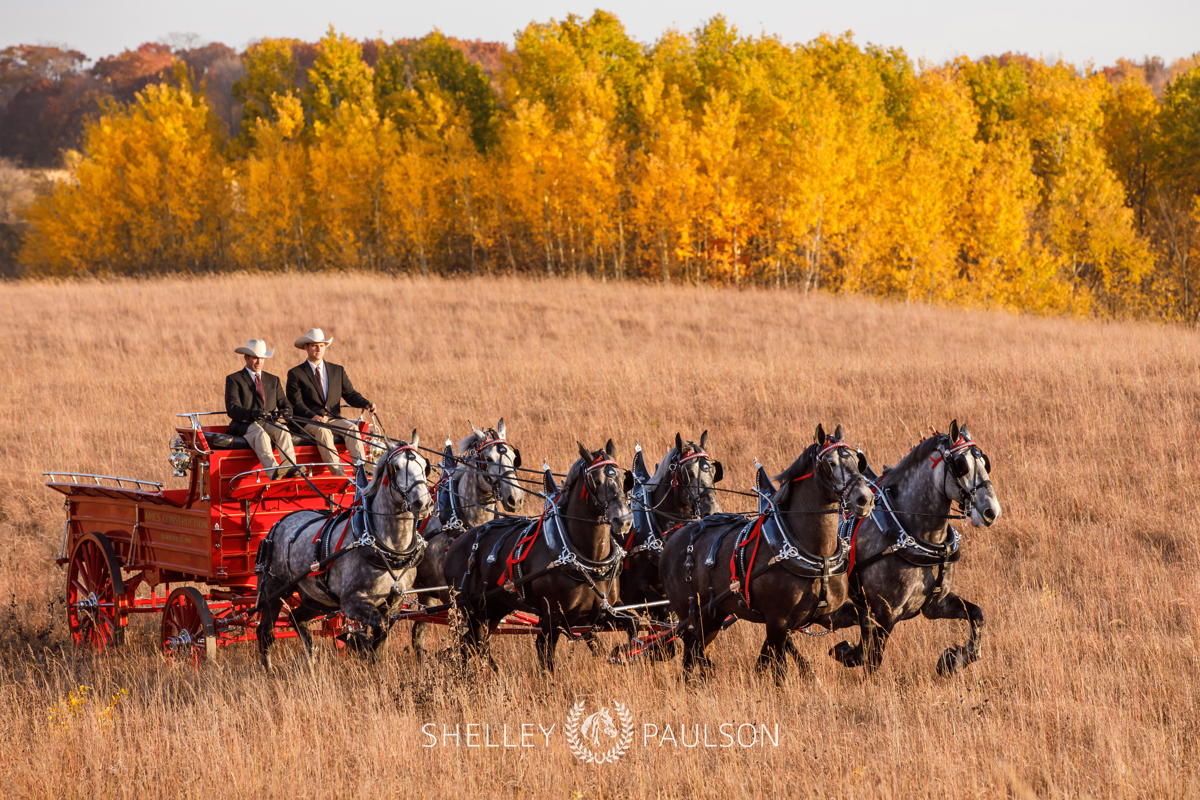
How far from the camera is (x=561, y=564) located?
7238mm

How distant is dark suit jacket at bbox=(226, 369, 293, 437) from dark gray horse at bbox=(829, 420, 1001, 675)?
5167 mm

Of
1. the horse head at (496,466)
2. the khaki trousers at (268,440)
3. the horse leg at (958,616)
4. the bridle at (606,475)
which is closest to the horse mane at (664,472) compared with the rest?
the horse head at (496,466)

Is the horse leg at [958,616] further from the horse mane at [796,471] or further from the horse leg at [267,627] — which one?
the horse leg at [267,627]

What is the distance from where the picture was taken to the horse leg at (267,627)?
827 cm

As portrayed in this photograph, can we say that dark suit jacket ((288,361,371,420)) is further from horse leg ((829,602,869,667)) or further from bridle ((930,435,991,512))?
bridle ((930,435,991,512))

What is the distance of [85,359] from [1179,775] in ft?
71.4

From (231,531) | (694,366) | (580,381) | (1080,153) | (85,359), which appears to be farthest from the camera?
(1080,153)

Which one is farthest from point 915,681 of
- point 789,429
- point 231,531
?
point 789,429

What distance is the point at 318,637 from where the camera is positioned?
31.9 ft

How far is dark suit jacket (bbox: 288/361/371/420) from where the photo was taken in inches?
369

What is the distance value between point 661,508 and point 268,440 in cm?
342

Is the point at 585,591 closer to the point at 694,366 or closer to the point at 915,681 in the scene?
the point at 915,681

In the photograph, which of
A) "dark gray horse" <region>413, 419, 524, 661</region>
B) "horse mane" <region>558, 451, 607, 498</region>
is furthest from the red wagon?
"horse mane" <region>558, 451, 607, 498</region>

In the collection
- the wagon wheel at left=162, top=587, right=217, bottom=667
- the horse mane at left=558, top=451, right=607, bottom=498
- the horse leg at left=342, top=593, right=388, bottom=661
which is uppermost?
the horse mane at left=558, top=451, right=607, bottom=498
